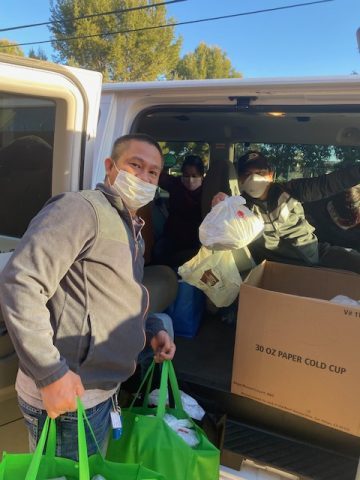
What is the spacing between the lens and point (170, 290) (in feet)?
8.03

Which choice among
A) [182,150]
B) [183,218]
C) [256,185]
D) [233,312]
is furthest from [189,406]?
[182,150]

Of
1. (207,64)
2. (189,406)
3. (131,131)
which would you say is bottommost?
(189,406)

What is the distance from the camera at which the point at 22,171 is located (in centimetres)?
196

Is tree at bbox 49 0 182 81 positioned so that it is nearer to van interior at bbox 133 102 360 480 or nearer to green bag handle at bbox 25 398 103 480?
van interior at bbox 133 102 360 480

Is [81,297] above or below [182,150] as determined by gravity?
below

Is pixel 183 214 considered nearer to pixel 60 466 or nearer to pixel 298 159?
pixel 298 159

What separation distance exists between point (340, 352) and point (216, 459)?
1.89ft

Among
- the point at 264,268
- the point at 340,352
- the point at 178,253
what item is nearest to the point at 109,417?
the point at 340,352

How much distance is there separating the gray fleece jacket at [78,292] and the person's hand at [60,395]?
2cm

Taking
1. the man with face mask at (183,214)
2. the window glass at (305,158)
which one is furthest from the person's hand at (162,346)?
the window glass at (305,158)

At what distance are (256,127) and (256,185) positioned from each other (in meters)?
1.12

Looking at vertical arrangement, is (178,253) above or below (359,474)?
above

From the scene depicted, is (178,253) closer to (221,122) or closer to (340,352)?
(221,122)

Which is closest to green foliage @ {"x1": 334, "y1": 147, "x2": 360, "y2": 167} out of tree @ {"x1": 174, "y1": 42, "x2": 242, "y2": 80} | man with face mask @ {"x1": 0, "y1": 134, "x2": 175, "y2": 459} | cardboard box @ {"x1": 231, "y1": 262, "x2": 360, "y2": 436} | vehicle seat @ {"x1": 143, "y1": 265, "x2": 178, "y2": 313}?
vehicle seat @ {"x1": 143, "y1": 265, "x2": 178, "y2": 313}
